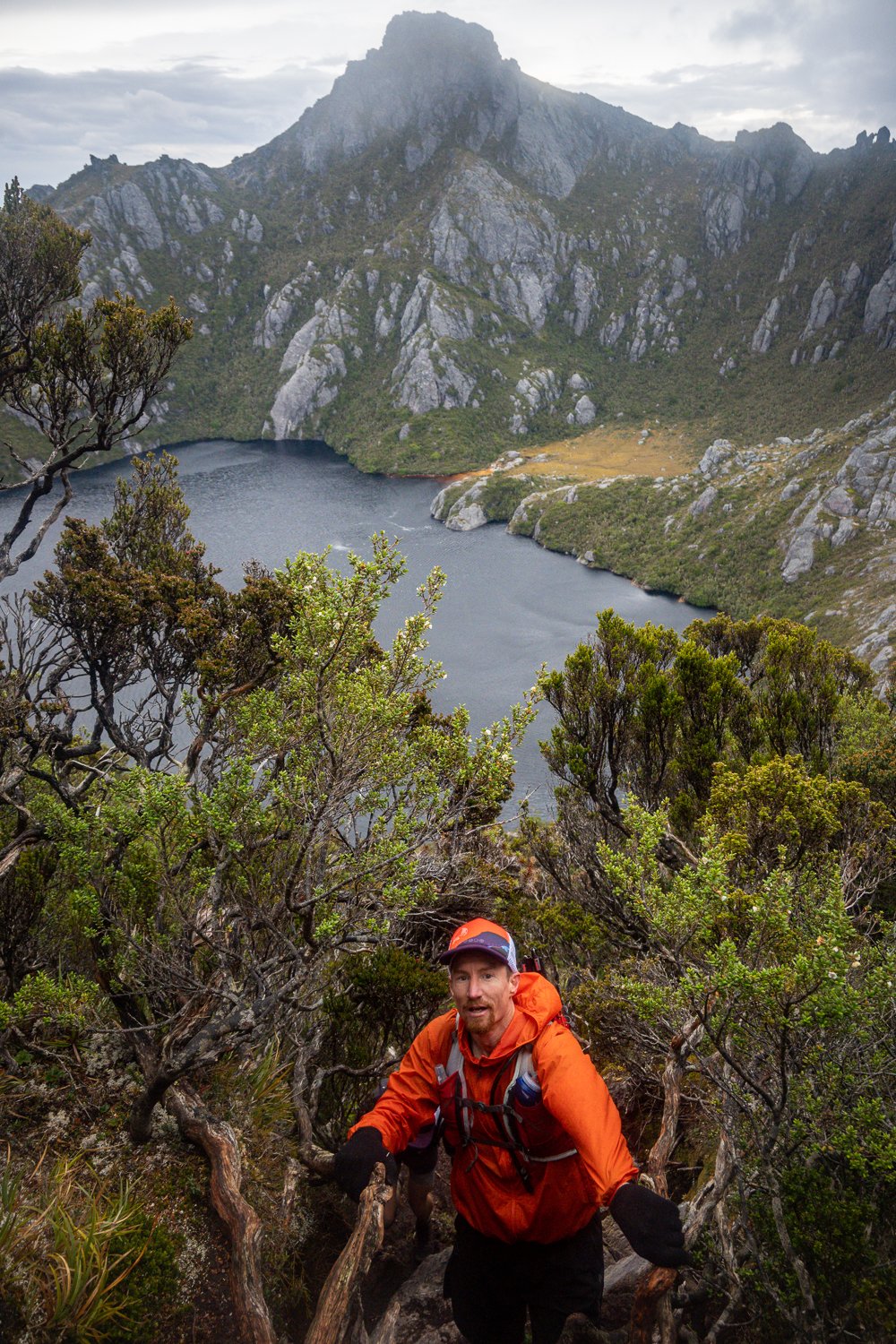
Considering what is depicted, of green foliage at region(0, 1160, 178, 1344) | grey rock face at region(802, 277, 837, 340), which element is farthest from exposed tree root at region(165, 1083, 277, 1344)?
grey rock face at region(802, 277, 837, 340)

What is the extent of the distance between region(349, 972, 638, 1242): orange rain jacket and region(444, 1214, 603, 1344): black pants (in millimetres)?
152

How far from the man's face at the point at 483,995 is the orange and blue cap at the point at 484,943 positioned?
0.04 meters

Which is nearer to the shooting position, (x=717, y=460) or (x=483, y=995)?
(x=483, y=995)

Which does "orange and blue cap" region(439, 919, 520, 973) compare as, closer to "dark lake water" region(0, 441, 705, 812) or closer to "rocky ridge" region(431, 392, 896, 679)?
"dark lake water" region(0, 441, 705, 812)

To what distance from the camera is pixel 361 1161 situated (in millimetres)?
3930

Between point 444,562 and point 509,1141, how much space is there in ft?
367

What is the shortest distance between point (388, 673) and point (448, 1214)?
6032mm

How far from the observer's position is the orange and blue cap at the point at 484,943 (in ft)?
13.2

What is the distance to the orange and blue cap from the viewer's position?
13.2 ft

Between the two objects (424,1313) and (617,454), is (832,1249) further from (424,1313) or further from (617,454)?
(617,454)

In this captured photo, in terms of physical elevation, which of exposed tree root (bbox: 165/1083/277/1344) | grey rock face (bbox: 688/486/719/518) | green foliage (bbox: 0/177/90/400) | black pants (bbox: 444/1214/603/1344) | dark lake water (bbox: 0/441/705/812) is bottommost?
dark lake water (bbox: 0/441/705/812)

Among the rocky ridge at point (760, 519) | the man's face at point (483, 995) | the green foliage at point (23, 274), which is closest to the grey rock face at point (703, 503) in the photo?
the rocky ridge at point (760, 519)

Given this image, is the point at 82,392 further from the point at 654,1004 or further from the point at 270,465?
the point at 270,465

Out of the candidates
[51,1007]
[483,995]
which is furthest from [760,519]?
[483,995]
